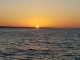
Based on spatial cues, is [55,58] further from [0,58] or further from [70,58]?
[0,58]

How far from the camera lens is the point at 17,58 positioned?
1103 inches

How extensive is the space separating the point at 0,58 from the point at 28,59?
3028 millimetres

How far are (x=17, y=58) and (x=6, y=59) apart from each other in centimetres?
126

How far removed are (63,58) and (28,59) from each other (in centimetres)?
375

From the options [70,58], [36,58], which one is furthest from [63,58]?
[36,58]

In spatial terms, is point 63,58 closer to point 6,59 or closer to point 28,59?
point 28,59

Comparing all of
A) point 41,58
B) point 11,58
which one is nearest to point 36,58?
point 41,58

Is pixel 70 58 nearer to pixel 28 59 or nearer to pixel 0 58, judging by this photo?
pixel 28 59

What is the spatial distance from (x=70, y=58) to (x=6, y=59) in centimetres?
681

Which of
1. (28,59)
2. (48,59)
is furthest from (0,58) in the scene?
(48,59)

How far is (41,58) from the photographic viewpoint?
92.5 ft

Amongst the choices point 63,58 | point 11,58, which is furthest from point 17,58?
point 63,58

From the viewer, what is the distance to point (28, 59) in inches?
1083

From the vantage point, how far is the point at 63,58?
28094 millimetres
